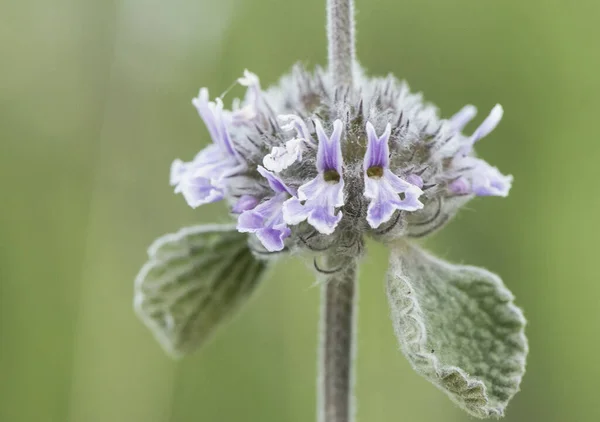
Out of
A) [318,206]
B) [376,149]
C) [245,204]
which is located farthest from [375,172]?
[245,204]

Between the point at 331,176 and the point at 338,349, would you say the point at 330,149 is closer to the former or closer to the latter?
the point at 331,176

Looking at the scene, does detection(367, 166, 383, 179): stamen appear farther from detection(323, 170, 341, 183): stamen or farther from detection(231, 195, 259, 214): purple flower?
detection(231, 195, 259, 214): purple flower

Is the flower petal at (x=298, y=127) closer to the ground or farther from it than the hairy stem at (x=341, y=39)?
closer to the ground

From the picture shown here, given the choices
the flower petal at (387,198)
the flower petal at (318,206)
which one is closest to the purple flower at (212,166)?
the flower petal at (318,206)

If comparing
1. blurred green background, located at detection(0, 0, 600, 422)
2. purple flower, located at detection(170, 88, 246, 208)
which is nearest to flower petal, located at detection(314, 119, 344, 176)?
purple flower, located at detection(170, 88, 246, 208)

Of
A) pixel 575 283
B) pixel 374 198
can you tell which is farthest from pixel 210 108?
pixel 575 283

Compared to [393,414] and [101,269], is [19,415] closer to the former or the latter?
[101,269]

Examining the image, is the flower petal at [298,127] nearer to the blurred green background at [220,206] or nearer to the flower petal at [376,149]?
the flower petal at [376,149]
